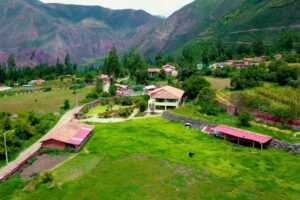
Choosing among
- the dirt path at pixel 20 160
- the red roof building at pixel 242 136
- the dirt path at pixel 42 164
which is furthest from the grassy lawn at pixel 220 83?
the dirt path at pixel 42 164

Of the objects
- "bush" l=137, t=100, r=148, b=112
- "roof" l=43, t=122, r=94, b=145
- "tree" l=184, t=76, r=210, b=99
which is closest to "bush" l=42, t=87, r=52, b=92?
"bush" l=137, t=100, r=148, b=112

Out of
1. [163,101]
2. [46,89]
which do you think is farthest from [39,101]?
[163,101]

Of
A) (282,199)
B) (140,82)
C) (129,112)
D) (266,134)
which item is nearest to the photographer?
(282,199)

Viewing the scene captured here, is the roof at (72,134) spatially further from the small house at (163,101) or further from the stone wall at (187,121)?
the small house at (163,101)

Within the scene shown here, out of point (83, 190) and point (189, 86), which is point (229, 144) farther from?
point (189, 86)

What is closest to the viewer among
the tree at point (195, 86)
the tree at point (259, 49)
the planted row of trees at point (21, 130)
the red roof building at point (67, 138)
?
the planted row of trees at point (21, 130)

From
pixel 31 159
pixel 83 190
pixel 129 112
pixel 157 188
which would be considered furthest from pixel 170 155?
pixel 129 112
